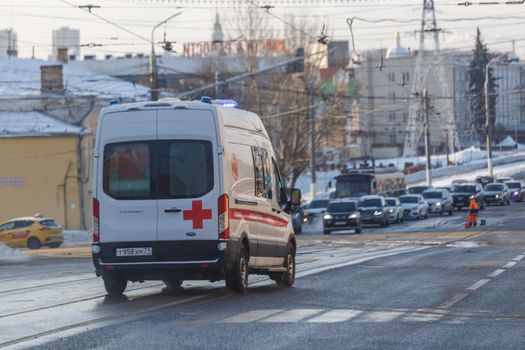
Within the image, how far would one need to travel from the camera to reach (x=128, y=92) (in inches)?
2795

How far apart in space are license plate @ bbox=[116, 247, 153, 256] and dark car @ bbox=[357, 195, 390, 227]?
140 ft

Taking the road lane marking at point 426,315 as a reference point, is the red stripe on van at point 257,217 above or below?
above

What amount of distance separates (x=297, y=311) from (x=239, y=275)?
2867 mm

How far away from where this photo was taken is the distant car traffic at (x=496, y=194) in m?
79.3

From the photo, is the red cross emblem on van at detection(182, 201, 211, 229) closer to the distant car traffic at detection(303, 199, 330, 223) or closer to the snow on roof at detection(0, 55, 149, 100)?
the distant car traffic at detection(303, 199, 330, 223)

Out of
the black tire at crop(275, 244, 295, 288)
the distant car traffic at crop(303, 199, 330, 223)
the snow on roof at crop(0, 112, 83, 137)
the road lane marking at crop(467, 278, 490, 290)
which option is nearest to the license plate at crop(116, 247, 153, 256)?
the black tire at crop(275, 244, 295, 288)

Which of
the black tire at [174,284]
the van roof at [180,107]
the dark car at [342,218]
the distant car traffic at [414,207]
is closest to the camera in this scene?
the van roof at [180,107]

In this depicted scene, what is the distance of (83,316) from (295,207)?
6.52 meters

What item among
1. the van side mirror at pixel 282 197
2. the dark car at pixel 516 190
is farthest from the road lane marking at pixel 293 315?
the dark car at pixel 516 190

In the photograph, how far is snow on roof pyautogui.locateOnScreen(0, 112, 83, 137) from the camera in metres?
61.5

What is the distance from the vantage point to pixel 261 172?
18.6 metres

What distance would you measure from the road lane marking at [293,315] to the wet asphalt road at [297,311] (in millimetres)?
12

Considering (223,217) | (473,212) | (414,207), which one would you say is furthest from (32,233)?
(223,217)

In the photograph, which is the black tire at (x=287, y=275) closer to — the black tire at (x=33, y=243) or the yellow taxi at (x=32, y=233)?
the yellow taxi at (x=32, y=233)
